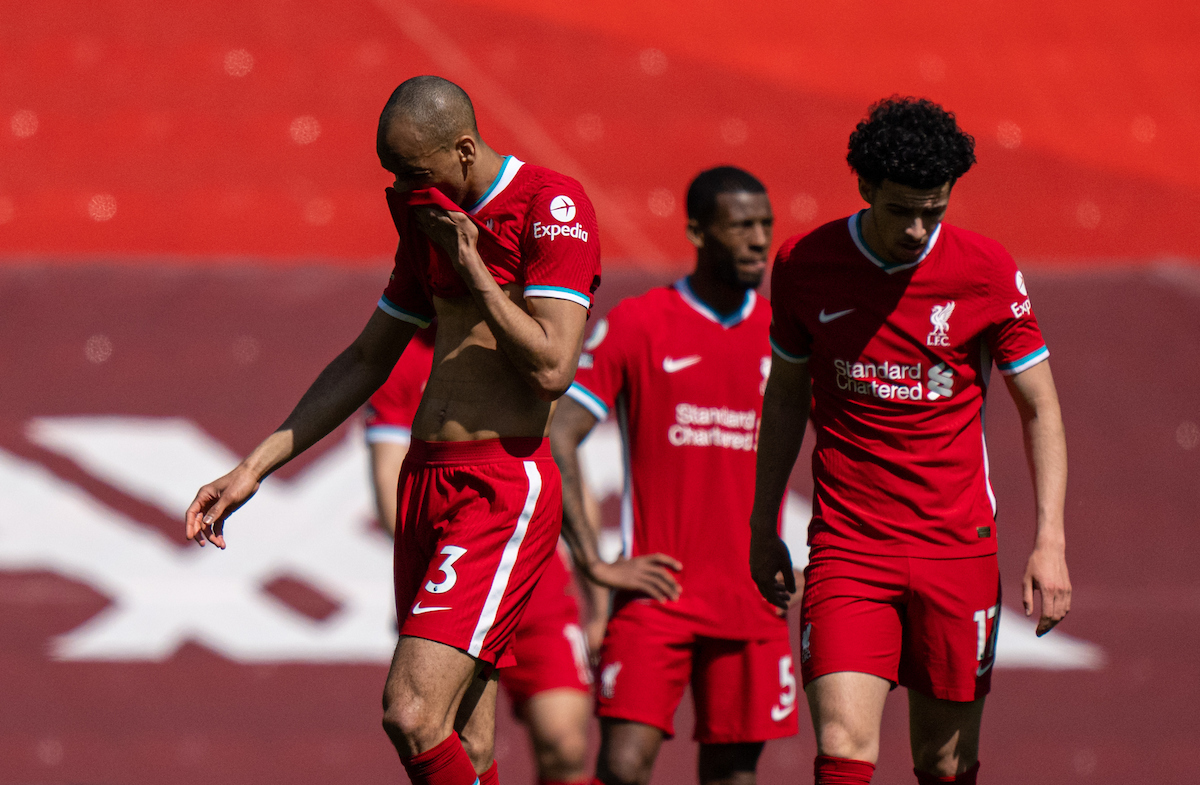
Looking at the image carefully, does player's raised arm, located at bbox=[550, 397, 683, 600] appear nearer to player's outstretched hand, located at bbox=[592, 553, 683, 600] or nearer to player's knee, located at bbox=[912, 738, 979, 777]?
player's outstretched hand, located at bbox=[592, 553, 683, 600]

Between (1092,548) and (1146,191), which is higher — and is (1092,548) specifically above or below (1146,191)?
below

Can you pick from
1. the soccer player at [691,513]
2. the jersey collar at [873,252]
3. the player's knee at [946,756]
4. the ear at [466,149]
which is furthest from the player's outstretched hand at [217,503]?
the player's knee at [946,756]

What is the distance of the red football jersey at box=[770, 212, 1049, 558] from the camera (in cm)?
352

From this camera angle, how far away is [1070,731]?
5.65m

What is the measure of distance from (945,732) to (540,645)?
5.16ft

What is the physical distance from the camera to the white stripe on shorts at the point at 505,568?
123 inches

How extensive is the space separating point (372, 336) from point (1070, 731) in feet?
12.2

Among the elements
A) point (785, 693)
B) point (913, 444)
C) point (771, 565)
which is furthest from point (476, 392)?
point (785, 693)

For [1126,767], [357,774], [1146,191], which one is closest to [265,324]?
[357,774]

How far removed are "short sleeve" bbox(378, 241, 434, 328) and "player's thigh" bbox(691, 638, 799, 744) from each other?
1585mm

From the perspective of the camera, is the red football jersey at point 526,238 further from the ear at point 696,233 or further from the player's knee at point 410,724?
Answer: the ear at point 696,233

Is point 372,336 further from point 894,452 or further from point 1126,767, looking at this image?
point 1126,767

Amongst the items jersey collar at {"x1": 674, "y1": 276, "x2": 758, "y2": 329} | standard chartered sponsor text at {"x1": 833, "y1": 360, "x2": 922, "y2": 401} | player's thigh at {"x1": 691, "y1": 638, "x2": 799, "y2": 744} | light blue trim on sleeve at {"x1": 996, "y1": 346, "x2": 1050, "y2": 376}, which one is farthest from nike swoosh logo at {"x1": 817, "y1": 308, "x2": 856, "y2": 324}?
player's thigh at {"x1": 691, "y1": 638, "x2": 799, "y2": 744}

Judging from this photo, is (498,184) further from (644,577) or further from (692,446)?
(644,577)
